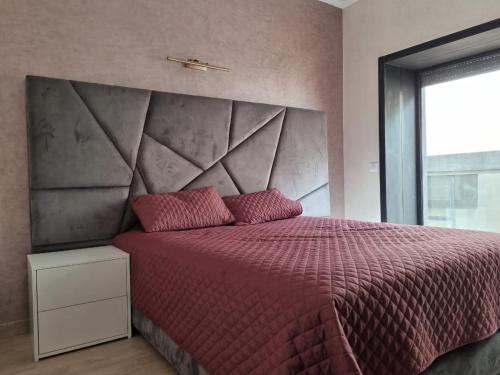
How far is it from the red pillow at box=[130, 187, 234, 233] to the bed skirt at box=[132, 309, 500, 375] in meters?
0.71

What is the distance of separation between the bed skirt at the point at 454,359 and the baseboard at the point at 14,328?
1.01 meters

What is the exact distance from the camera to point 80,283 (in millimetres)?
2021

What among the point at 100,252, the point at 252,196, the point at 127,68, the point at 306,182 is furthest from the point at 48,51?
the point at 306,182

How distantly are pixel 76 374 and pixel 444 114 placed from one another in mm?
3745

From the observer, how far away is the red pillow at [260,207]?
9.23 feet

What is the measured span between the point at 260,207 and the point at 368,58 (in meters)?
2.09

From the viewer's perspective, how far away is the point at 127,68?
2711mm

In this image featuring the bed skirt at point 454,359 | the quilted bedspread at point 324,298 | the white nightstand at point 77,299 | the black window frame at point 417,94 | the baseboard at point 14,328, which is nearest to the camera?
the quilted bedspread at point 324,298

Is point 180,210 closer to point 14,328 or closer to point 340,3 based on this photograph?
point 14,328

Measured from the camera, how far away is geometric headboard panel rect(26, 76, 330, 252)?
2.32m

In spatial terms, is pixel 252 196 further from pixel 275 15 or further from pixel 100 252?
pixel 275 15

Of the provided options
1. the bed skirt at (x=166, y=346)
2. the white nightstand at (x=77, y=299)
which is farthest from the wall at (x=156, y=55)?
the bed skirt at (x=166, y=346)

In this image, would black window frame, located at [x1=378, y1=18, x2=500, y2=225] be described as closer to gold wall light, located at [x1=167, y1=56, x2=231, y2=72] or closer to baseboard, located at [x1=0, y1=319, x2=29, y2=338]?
gold wall light, located at [x1=167, y1=56, x2=231, y2=72]

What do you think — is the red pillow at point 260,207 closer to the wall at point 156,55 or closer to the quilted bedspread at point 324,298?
the quilted bedspread at point 324,298
